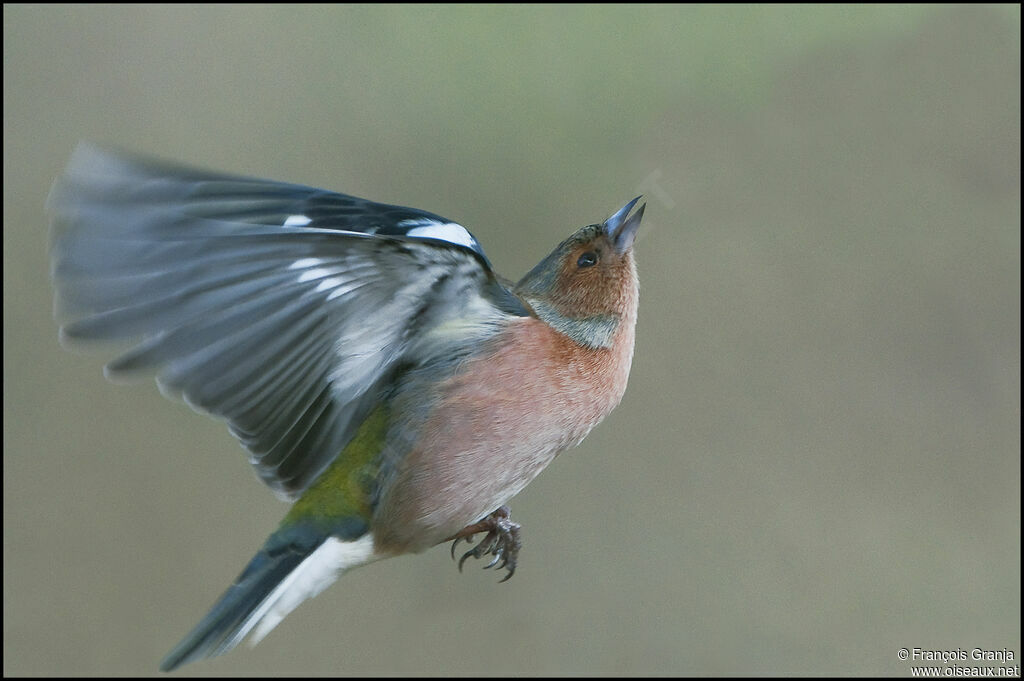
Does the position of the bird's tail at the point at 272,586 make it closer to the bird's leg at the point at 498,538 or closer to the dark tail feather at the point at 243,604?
the dark tail feather at the point at 243,604

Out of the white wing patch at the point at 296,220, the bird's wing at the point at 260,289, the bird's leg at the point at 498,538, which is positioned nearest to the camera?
the bird's wing at the point at 260,289

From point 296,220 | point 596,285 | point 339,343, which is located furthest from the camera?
point 596,285

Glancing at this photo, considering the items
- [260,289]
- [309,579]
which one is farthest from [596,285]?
[309,579]

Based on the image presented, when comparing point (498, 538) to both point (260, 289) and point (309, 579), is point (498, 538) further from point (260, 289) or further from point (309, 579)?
point (260, 289)

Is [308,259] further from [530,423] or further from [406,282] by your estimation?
[530,423]

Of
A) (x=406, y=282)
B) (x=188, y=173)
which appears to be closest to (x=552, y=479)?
(x=406, y=282)

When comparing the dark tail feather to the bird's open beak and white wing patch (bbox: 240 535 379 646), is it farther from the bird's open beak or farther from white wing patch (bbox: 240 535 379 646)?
the bird's open beak

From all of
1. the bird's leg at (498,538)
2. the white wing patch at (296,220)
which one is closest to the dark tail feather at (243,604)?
the bird's leg at (498,538)
